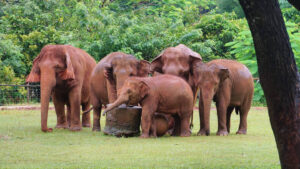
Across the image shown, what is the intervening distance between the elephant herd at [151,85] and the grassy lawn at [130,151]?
0.66m

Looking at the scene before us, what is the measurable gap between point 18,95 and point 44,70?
14.3m

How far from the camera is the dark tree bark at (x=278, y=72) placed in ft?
19.2

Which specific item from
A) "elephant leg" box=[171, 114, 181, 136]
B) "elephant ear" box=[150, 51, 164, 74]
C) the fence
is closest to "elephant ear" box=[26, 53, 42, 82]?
"elephant ear" box=[150, 51, 164, 74]

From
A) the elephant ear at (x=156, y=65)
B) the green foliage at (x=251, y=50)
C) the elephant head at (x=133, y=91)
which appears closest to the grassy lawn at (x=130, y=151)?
the elephant head at (x=133, y=91)

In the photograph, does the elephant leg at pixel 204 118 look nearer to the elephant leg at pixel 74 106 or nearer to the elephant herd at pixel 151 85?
the elephant herd at pixel 151 85

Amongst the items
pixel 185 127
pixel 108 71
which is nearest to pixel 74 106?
pixel 108 71

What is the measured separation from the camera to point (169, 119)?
12.4 m

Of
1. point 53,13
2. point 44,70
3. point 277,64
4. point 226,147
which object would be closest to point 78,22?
point 53,13

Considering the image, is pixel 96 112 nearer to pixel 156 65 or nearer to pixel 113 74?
pixel 113 74

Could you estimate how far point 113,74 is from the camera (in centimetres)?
1244

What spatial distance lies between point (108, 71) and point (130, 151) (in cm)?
379

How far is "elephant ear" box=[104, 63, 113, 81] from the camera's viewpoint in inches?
490

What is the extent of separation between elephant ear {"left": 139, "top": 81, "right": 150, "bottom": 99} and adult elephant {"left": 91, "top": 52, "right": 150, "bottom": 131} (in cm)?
82

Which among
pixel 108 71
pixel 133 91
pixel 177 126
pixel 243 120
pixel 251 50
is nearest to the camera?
pixel 133 91
